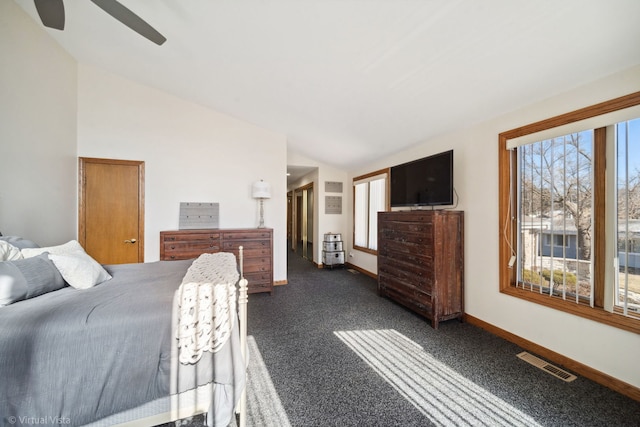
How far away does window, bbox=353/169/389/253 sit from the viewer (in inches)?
185

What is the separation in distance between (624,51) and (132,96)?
17.4 ft

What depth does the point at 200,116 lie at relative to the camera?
13.5ft

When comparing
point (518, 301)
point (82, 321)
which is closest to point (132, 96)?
point (82, 321)

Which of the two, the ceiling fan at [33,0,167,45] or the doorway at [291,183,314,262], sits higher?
the ceiling fan at [33,0,167,45]

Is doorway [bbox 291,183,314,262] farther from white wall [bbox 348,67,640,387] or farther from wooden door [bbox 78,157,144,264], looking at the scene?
white wall [bbox 348,67,640,387]

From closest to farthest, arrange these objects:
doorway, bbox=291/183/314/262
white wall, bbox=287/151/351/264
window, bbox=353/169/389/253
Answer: window, bbox=353/169/389/253, white wall, bbox=287/151/351/264, doorway, bbox=291/183/314/262

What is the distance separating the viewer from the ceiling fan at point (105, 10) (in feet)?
5.22

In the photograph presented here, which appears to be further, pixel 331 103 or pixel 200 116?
pixel 200 116

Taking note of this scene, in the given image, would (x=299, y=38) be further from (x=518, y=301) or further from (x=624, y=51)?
(x=518, y=301)

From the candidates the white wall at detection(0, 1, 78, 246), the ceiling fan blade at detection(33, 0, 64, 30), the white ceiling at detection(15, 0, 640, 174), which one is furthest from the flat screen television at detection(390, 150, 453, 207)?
the white wall at detection(0, 1, 78, 246)

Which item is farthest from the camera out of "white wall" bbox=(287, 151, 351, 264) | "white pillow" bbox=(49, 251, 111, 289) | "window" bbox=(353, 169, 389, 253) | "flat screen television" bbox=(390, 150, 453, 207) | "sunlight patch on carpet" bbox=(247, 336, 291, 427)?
"white wall" bbox=(287, 151, 351, 264)

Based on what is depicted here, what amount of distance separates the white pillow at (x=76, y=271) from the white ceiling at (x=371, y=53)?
7.05ft

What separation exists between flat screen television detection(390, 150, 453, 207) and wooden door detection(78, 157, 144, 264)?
3.87 m

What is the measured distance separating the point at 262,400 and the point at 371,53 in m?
2.72
